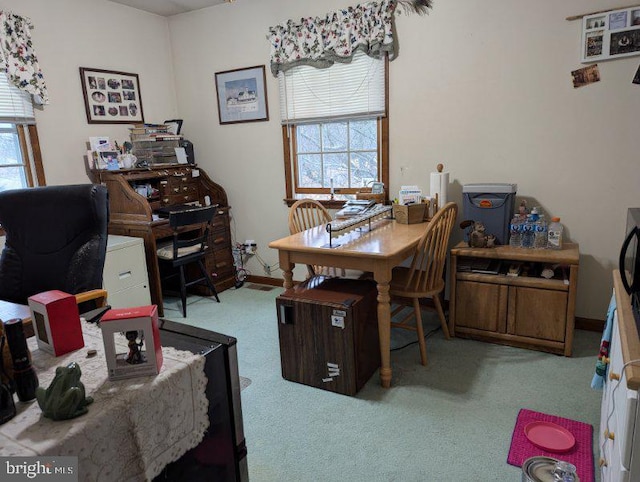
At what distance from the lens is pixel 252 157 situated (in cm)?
404

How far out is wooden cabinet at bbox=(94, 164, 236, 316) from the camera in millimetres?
3426

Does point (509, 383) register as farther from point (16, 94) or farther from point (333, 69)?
point (16, 94)

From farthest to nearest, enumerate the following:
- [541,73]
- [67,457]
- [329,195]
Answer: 1. [329,195]
2. [541,73]
3. [67,457]

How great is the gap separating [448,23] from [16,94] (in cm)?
307

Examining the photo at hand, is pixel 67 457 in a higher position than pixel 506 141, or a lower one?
lower

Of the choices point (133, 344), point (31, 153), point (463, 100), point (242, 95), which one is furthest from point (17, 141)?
point (463, 100)

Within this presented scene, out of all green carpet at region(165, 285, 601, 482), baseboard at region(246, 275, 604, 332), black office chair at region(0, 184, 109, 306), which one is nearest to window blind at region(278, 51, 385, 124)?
baseboard at region(246, 275, 604, 332)

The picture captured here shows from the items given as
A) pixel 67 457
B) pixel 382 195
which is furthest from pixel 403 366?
pixel 67 457

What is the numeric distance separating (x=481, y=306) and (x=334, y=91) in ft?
6.55

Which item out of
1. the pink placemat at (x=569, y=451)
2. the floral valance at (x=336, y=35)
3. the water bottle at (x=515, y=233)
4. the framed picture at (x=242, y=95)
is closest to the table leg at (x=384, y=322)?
the pink placemat at (x=569, y=451)

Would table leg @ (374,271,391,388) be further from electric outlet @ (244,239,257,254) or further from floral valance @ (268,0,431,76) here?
electric outlet @ (244,239,257,254)

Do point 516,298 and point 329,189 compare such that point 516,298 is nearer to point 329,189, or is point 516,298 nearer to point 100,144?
point 329,189

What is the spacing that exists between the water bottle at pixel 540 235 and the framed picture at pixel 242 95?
2.38 metres

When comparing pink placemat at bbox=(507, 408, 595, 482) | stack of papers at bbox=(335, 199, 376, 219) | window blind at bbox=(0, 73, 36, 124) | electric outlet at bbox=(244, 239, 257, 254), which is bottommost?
pink placemat at bbox=(507, 408, 595, 482)
